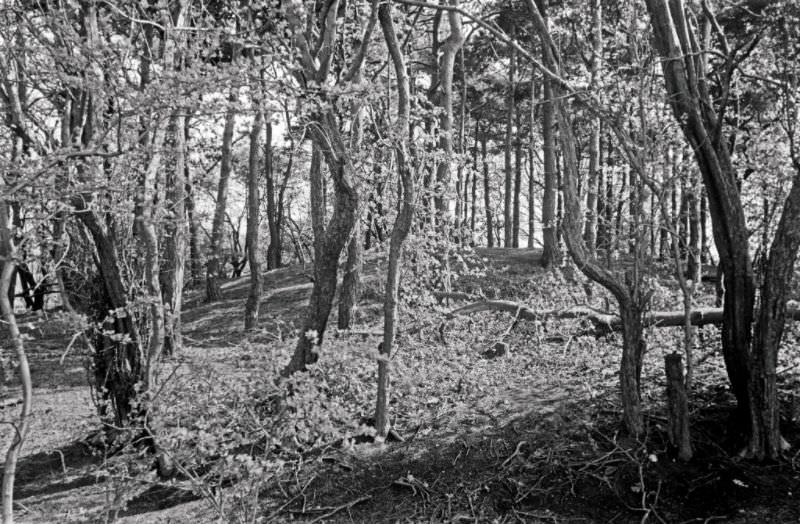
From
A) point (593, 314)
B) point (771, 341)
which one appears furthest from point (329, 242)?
point (771, 341)

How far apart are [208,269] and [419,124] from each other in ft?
35.1

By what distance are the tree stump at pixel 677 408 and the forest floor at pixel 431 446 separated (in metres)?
0.12

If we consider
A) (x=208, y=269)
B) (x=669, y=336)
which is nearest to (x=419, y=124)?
(x=669, y=336)

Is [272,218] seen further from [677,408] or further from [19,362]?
[19,362]

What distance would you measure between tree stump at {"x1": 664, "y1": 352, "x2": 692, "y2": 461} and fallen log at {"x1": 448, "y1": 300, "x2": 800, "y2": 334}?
1735mm

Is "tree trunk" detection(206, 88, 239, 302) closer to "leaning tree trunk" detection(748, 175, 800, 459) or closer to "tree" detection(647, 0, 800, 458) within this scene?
"tree" detection(647, 0, 800, 458)

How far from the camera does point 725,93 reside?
15.1 feet

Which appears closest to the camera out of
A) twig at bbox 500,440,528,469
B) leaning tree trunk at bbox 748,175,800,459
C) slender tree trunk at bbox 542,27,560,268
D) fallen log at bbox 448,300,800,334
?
leaning tree trunk at bbox 748,175,800,459

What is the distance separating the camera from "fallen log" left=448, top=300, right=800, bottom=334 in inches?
246

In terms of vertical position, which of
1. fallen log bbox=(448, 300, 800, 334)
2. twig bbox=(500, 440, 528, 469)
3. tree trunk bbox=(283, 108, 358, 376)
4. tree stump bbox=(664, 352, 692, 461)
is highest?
tree trunk bbox=(283, 108, 358, 376)

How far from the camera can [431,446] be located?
532 centimetres

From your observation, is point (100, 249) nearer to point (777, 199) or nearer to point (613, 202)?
point (613, 202)

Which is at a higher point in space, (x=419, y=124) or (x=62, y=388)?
(x=419, y=124)

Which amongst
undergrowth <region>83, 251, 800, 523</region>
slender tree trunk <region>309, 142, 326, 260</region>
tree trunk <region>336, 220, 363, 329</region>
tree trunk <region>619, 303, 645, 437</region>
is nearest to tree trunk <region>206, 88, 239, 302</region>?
slender tree trunk <region>309, 142, 326, 260</region>
